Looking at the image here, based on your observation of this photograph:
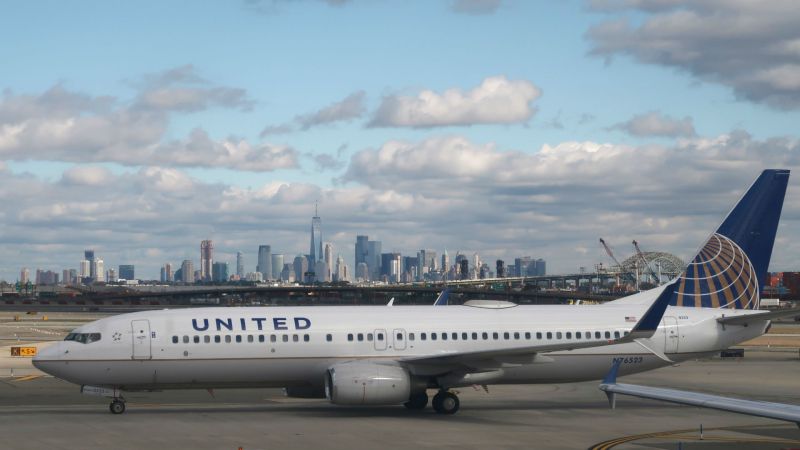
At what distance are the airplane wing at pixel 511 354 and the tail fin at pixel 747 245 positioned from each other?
18.3ft

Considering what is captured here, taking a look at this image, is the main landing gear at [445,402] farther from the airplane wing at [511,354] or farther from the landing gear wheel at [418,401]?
the airplane wing at [511,354]

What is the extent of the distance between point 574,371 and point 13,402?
825 inches

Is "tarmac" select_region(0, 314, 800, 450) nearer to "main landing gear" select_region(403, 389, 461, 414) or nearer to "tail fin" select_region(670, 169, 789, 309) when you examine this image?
"main landing gear" select_region(403, 389, 461, 414)

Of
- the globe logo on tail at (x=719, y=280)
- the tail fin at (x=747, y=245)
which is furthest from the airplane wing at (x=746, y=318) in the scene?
the tail fin at (x=747, y=245)

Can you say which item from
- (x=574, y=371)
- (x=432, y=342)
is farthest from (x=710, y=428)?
(x=432, y=342)

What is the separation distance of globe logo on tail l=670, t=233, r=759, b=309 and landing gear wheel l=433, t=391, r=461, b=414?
1002 cm

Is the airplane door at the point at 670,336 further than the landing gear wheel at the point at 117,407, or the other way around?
the airplane door at the point at 670,336

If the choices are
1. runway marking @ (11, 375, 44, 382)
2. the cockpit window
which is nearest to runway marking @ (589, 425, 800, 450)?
the cockpit window

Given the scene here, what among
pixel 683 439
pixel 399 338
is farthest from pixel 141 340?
pixel 683 439

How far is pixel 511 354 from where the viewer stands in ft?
109

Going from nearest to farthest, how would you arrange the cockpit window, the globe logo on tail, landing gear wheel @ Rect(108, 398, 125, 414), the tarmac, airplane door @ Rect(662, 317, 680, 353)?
the tarmac → the cockpit window → landing gear wheel @ Rect(108, 398, 125, 414) → airplane door @ Rect(662, 317, 680, 353) → the globe logo on tail

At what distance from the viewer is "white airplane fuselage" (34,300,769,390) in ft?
112

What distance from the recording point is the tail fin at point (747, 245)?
39.4 meters

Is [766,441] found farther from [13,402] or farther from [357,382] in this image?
[13,402]
